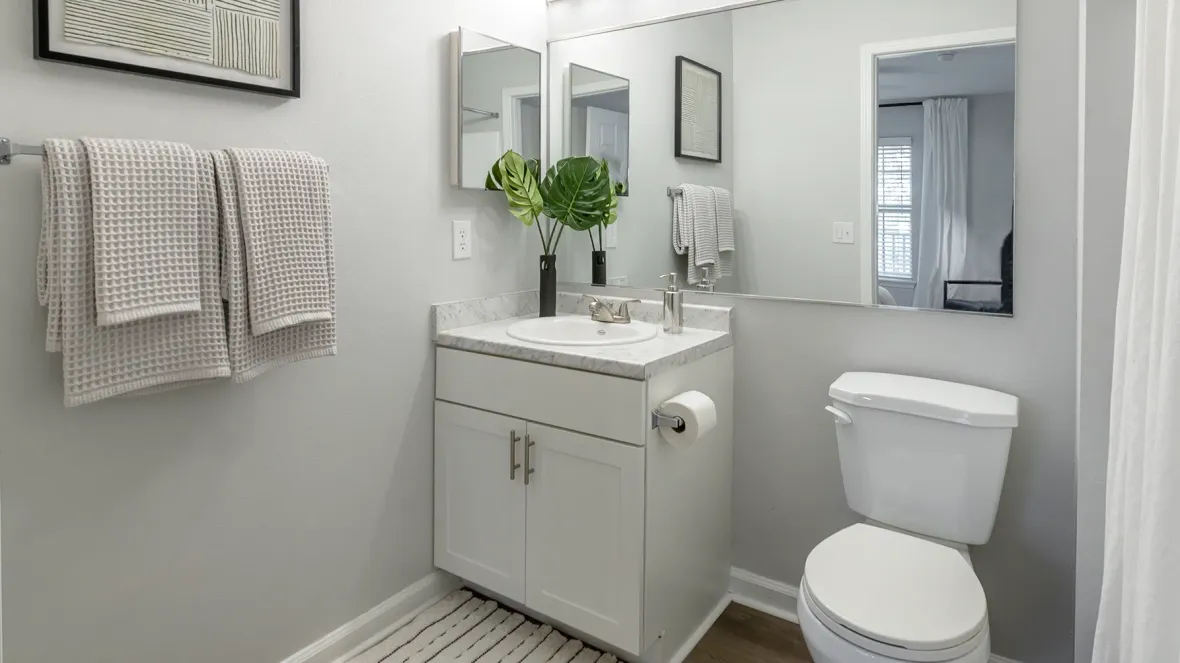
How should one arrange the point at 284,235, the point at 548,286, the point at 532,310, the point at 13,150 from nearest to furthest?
the point at 13,150 < the point at 284,235 < the point at 548,286 < the point at 532,310

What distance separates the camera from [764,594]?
2.17 metres

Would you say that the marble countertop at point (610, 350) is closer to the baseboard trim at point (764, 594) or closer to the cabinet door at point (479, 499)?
the cabinet door at point (479, 499)

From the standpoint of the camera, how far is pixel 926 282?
1804mm

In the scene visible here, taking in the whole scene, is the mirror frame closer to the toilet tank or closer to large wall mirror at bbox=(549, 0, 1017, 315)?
large wall mirror at bbox=(549, 0, 1017, 315)

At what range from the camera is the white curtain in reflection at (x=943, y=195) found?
1.73 m

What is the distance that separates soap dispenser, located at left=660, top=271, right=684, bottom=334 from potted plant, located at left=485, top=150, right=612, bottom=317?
1.20 ft

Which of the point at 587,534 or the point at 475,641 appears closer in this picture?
the point at 587,534

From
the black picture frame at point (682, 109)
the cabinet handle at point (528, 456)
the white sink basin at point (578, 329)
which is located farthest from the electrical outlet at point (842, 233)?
the cabinet handle at point (528, 456)

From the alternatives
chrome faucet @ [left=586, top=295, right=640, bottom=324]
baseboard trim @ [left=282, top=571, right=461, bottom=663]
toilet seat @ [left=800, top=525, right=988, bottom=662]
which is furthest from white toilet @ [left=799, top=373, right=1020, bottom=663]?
baseboard trim @ [left=282, top=571, right=461, bottom=663]

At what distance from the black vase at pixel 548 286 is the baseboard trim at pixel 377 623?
92 cm

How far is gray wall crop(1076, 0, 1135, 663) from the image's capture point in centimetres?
132

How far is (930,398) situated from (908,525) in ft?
1.08

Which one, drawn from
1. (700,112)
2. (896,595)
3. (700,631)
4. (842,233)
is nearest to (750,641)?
(700,631)

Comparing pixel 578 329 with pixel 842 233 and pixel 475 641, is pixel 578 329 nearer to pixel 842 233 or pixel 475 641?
pixel 842 233
